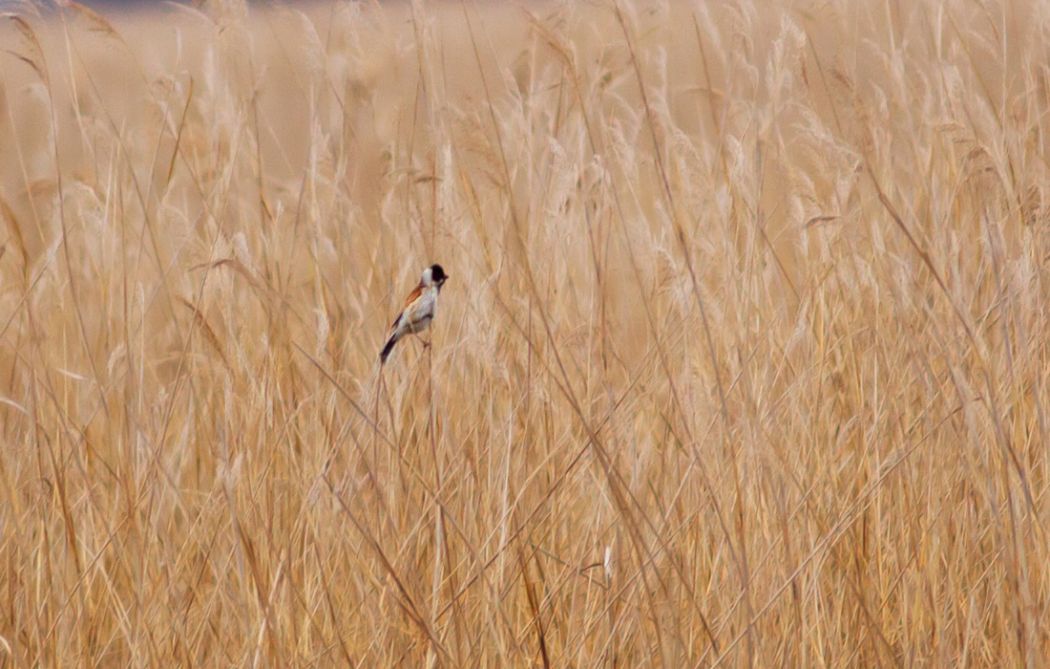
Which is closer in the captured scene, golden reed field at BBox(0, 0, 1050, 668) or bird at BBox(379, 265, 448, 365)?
golden reed field at BBox(0, 0, 1050, 668)

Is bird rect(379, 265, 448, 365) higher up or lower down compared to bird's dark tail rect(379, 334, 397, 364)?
higher up

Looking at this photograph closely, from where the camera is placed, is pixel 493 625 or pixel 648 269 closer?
pixel 493 625

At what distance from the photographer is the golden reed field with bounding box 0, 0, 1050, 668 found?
158 cm

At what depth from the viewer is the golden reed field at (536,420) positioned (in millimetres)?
1581

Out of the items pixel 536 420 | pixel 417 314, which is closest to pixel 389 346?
pixel 417 314

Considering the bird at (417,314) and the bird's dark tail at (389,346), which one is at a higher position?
the bird at (417,314)

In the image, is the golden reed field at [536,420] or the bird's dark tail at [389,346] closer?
the golden reed field at [536,420]

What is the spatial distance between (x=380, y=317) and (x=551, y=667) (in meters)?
0.83

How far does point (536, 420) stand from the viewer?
1918 mm

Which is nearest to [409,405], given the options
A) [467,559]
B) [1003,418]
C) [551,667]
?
[467,559]

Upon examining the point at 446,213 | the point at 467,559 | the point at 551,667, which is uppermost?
the point at 446,213

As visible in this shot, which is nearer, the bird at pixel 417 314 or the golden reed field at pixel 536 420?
the golden reed field at pixel 536 420

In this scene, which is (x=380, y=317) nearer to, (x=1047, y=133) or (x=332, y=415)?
(x=332, y=415)

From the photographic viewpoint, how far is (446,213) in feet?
6.95
